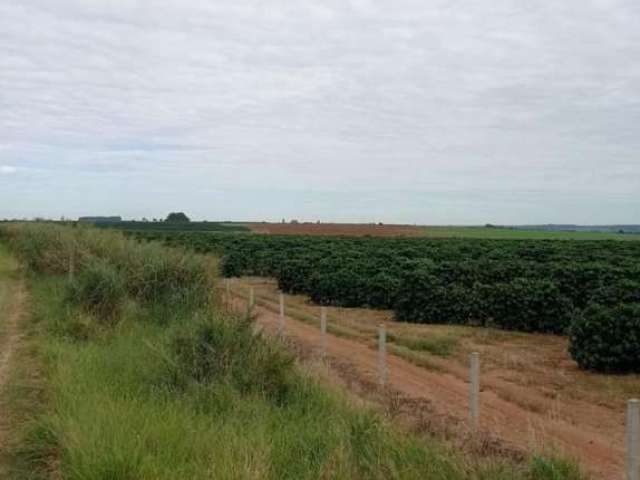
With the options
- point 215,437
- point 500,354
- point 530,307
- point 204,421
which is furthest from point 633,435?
point 530,307

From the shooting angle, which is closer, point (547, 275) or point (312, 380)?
point (312, 380)

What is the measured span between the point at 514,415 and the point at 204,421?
507cm

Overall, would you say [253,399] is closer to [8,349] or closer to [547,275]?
[8,349]

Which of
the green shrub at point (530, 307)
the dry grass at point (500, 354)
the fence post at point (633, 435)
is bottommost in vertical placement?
the dry grass at point (500, 354)

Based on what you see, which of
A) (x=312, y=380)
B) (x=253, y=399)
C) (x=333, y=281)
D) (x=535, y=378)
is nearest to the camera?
(x=253, y=399)

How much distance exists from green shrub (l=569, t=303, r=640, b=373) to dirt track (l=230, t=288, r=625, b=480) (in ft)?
6.11

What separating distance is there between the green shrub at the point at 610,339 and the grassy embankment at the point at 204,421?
6795 millimetres

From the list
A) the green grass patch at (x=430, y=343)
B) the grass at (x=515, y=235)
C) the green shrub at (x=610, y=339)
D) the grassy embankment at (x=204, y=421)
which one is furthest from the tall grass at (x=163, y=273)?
the grass at (x=515, y=235)

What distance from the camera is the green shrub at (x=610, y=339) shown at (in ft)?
44.9

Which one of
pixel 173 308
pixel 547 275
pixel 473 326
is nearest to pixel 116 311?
pixel 173 308

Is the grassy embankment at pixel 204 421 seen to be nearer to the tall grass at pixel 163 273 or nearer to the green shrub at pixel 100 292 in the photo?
the green shrub at pixel 100 292

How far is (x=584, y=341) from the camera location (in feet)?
46.9

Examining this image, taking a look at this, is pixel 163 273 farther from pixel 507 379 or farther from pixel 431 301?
pixel 507 379

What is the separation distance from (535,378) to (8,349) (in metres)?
9.67
